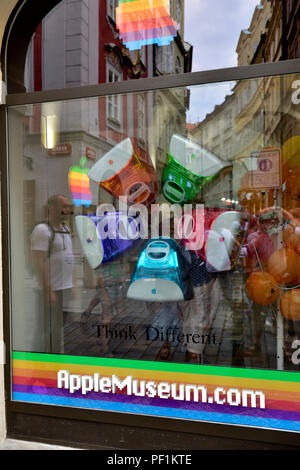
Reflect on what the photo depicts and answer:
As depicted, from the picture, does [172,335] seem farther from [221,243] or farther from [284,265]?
[284,265]

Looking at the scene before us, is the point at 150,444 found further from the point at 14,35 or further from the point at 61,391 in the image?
the point at 14,35

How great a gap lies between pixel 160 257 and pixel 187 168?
718 millimetres

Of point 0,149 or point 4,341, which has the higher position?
point 0,149

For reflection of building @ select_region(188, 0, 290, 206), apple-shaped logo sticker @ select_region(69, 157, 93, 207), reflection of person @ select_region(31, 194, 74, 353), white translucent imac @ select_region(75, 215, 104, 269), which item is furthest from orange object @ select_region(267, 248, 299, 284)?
reflection of person @ select_region(31, 194, 74, 353)

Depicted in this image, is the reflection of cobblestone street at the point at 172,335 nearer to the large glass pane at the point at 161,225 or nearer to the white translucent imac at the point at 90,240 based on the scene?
the large glass pane at the point at 161,225

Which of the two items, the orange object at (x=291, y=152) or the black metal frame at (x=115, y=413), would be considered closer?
the black metal frame at (x=115, y=413)

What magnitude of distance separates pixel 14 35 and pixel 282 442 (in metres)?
3.46

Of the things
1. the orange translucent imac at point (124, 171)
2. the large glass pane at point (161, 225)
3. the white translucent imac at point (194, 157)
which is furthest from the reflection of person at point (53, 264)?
the white translucent imac at point (194, 157)

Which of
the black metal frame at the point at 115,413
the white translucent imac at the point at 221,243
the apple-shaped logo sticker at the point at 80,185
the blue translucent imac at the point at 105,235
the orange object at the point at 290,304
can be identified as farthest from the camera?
the apple-shaped logo sticker at the point at 80,185

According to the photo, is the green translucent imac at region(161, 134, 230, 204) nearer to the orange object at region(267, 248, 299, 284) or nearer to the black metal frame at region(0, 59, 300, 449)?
the black metal frame at region(0, 59, 300, 449)

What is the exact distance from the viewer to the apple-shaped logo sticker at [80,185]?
2.80 metres

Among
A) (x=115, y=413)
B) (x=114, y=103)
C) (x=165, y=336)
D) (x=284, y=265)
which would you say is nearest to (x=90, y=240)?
(x=165, y=336)

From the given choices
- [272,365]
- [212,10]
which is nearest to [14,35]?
[212,10]

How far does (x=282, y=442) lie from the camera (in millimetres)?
2199
